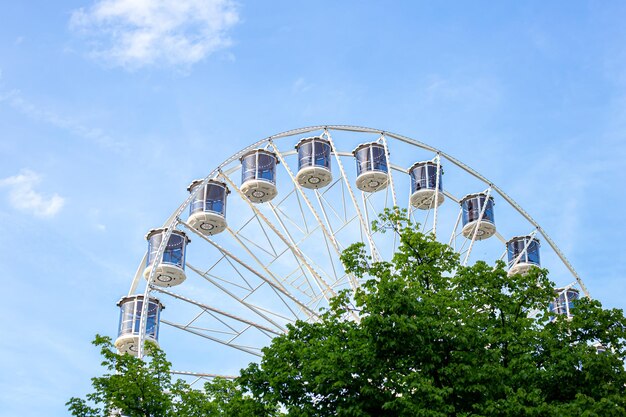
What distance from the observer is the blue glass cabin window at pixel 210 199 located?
1607 inches

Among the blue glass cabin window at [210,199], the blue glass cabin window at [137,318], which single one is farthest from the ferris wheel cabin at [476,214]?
the blue glass cabin window at [137,318]

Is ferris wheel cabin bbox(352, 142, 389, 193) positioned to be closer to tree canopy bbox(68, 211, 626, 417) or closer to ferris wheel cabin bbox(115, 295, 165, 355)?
ferris wheel cabin bbox(115, 295, 165, 355)

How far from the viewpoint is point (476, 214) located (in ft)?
150

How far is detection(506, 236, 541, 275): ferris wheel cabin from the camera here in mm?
45562

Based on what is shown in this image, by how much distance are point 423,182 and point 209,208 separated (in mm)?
10367

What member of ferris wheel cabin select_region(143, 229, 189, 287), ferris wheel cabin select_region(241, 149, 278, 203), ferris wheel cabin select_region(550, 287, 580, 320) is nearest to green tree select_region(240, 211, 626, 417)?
ferris wheel cabin select_region(143, 229, 189, 287)

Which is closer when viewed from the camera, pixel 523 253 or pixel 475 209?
pixel 523 253

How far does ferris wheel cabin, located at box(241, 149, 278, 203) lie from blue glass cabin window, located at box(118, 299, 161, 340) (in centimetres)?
637

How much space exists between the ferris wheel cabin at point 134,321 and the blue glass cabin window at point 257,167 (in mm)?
6693

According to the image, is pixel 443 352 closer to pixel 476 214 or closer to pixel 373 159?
pixel 373 159

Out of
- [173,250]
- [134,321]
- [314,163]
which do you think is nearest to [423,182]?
[314,163]

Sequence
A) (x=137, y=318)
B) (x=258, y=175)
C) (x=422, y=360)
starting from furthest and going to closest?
(x=258, y=175)
(x=137, y=318)
(x=422, y=360)

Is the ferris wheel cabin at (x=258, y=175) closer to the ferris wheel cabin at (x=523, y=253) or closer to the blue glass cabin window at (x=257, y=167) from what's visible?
the blue glass cabin window at (x=257, y=167)

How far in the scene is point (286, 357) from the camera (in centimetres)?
2612
